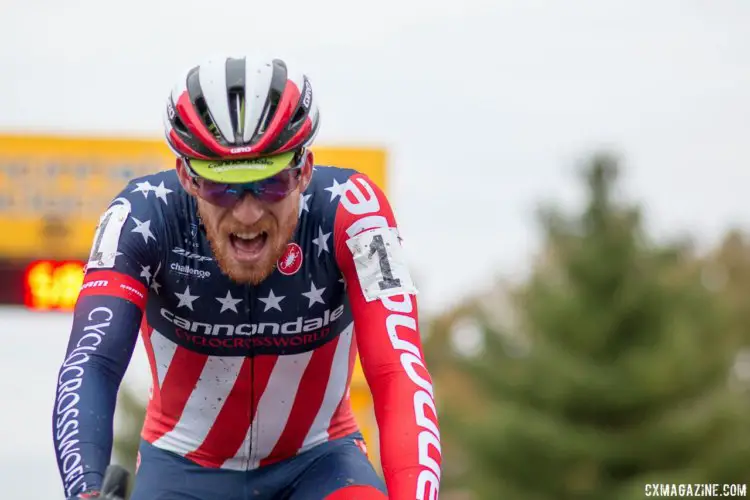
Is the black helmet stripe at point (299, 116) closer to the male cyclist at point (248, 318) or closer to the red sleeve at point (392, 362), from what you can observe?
the male cyclist at point (248, 318)

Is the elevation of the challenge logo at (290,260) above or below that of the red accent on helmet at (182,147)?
below

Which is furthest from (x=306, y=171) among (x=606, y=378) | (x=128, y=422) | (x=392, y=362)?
(x=128, y=422)

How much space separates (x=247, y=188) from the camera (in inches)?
178

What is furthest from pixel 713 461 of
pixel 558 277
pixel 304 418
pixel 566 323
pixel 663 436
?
pixel 304 418

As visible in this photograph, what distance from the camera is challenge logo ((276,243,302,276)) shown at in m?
5.11

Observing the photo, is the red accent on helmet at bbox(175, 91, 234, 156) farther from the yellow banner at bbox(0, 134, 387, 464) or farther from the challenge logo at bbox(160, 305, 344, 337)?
the yellow banner at bbox(0, 134, 387, 464)

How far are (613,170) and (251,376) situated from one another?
37.4 m

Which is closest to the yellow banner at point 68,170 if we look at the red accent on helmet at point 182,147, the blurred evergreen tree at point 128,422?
the red accent on helmet at point 182,147

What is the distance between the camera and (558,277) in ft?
140

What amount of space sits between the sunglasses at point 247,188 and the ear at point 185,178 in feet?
0.10

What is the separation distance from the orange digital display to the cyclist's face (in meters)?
12.6

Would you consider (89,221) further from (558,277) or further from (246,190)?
(558,277)

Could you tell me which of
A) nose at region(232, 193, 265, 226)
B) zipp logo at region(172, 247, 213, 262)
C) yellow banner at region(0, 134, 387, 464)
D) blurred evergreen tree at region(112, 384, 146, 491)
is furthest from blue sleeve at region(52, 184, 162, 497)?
blurred evergreen tree at region(112, 384, 146, 491)

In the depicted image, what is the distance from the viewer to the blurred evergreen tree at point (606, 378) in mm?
36656
